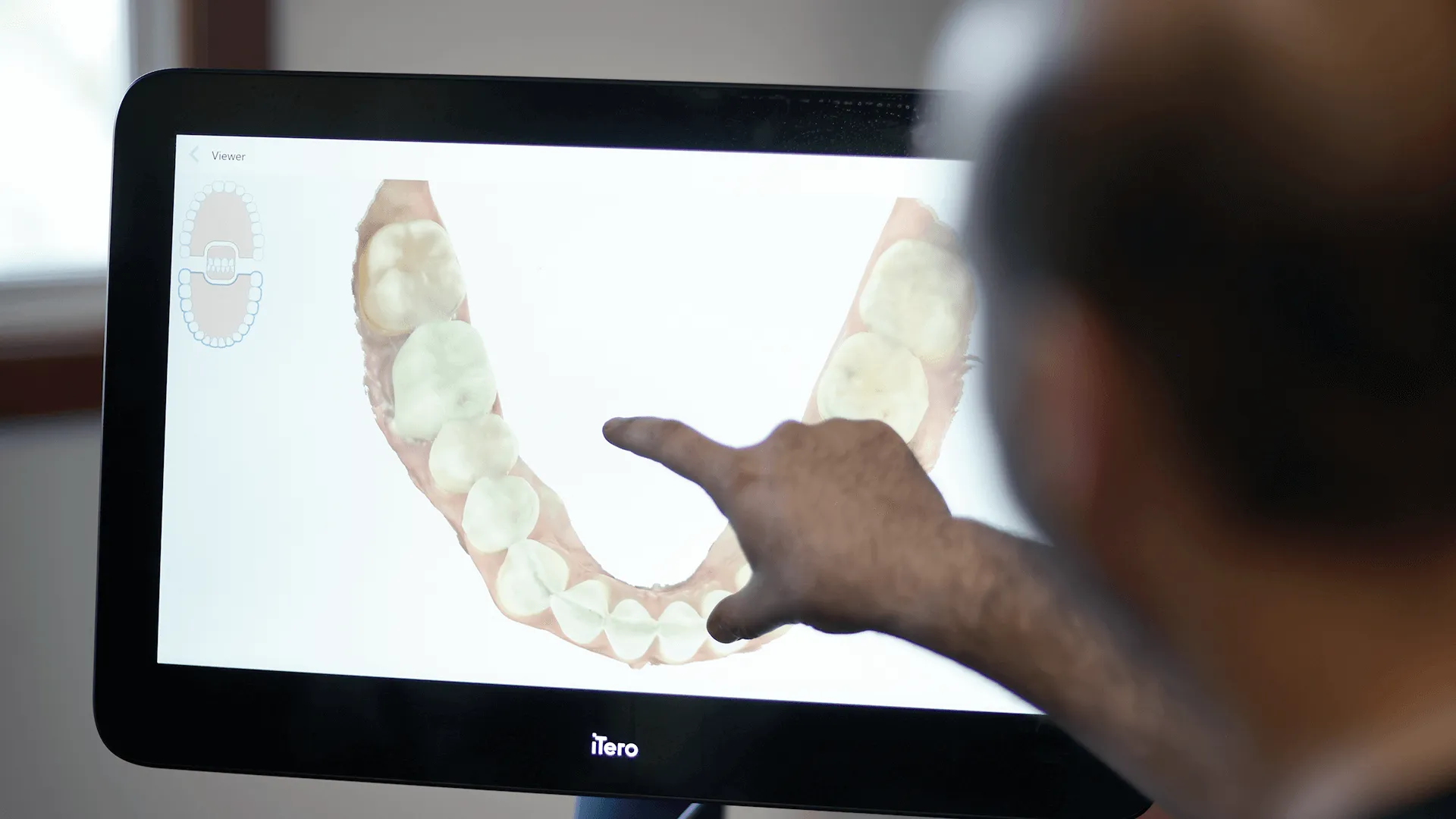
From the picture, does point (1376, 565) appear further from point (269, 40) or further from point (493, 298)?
point (269, 40)

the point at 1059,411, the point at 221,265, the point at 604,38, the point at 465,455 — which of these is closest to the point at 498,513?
the point at 465,455

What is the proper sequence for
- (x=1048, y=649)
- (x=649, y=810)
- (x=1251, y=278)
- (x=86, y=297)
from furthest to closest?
(x=86, y=297) → (x=649, y=810) → (x=1048, y=649) → (x=1251, y=278)

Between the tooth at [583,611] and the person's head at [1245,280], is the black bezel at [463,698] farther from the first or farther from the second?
the person's head at [1245,280]

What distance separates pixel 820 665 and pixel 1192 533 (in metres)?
0.20

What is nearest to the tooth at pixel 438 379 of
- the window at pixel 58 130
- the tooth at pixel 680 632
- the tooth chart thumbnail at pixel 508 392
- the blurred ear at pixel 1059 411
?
the tooth chart thumbnail at pixel 508 392

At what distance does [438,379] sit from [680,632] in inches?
5.6

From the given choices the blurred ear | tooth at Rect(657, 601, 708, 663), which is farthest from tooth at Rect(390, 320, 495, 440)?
the blurred ear

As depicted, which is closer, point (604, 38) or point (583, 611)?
point (583, 611)

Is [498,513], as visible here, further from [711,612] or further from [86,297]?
[86,297]

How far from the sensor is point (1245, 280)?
0.20m

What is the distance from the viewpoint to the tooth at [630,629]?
414 mm

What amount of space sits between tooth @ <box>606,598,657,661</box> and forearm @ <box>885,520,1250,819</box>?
0.32 feet

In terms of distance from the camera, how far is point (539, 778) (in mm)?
418

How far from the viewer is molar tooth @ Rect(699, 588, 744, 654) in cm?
41
